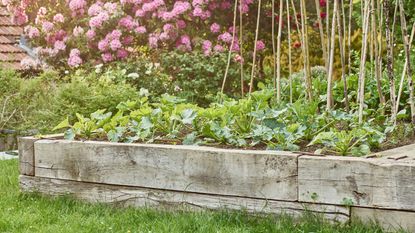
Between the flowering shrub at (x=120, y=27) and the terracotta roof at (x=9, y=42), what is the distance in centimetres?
32

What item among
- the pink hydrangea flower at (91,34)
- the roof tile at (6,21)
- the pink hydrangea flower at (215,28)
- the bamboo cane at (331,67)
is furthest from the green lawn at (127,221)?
the roof tile at (6,21)

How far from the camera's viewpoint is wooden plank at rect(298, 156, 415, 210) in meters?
3.43

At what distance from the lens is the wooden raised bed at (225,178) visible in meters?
3.50

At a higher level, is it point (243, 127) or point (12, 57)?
point (12, 57)

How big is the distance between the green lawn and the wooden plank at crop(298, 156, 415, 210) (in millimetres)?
116

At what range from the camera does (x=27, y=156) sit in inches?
186

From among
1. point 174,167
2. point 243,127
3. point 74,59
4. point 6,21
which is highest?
point 6,21

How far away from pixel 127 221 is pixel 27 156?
1.07 metres

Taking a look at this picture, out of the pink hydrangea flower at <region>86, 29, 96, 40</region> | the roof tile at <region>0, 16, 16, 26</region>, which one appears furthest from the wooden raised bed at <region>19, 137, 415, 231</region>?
the roof tile at <region>0, 16, 16, 26</region>

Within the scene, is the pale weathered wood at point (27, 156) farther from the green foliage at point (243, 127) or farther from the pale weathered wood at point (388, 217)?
the pale weathered wood at point (388, 217)

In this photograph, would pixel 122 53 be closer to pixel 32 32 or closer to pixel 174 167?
pixel 32 32

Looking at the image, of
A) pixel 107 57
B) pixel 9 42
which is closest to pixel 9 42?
pixel 9 42

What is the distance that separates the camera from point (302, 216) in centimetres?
371

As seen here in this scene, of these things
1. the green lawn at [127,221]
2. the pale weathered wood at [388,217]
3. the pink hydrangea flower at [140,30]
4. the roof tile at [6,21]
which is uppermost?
the roof tile at [6,21]
